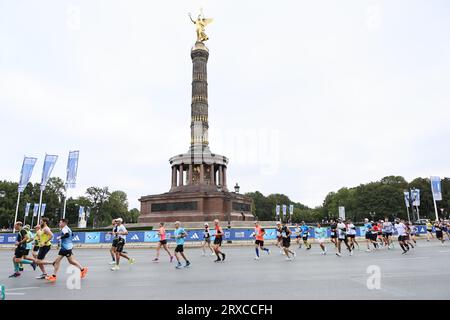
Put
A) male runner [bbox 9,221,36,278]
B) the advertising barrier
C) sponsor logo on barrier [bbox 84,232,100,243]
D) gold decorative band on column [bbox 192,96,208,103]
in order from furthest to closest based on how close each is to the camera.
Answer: gold decorative band on column [bbox 192,96,208,103] < sponsor logo on barrier [bbox 84,232,100,243] < the advertising barrier < male runner [bbox 9,221,36,278]

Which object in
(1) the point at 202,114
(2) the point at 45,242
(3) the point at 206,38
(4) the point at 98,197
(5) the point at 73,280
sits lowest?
(5) the point at 73,280

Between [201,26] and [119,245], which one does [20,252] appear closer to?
[119,245]

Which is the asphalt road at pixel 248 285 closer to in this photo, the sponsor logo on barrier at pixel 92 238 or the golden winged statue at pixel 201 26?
the sponsor logo on barrier at pixel 92 238

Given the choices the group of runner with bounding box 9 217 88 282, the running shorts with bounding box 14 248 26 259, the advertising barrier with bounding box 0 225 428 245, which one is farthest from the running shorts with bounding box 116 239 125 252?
the advertising barrier with bounding box 0 225 428 245

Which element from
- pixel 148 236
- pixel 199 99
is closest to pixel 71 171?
pixel 148 236

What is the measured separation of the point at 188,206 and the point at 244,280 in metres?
34.2

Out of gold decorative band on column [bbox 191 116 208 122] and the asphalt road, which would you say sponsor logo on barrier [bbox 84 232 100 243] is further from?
gold decorative band on column [bbox 191 116 208 122]

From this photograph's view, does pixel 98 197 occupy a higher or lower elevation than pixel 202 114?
lower

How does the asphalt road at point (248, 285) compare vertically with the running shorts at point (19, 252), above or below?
below

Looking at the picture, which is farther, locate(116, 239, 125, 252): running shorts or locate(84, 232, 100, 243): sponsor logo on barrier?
locate(84, 232, 100, 243): sponsor logo on barrier

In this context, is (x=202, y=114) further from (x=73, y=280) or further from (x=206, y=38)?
(x=73, y=280)

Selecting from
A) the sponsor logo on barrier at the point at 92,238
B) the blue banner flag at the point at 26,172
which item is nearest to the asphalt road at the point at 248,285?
the sponsor logo on barrier at the point at 92,238
